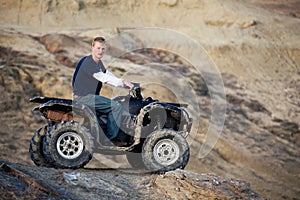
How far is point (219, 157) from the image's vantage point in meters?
26.3

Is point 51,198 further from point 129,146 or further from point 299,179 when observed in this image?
point 299,179

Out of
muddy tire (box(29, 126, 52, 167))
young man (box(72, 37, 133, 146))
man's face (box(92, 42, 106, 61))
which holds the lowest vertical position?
muddy tire (box(29, 126, 52, 167))

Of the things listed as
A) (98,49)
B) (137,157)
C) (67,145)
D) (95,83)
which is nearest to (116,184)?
(67,145)

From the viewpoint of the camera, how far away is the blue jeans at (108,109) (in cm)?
1095

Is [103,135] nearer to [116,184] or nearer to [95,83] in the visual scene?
[95,83]

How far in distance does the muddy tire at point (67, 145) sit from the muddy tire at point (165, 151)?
1099mm

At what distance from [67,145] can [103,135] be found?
28.7 inches

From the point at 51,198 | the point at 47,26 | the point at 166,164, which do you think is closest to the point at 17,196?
the point at 51,198

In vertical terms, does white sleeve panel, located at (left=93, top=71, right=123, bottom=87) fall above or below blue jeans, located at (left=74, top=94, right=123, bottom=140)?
above

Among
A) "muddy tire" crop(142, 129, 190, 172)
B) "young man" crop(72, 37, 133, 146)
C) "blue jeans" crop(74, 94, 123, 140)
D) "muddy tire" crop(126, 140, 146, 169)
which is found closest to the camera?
"young man" crop(72, 37, 133, 146)

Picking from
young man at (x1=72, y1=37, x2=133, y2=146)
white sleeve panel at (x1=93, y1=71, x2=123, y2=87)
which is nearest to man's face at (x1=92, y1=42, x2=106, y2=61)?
young man at (x1=72, y1=37, x2=133, y2=146)

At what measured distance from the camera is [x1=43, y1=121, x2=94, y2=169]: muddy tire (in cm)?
1072

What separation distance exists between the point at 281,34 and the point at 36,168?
1294 inches

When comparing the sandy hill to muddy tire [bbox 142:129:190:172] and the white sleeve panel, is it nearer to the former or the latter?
muddy tire [bbox 142:129:190:172]
